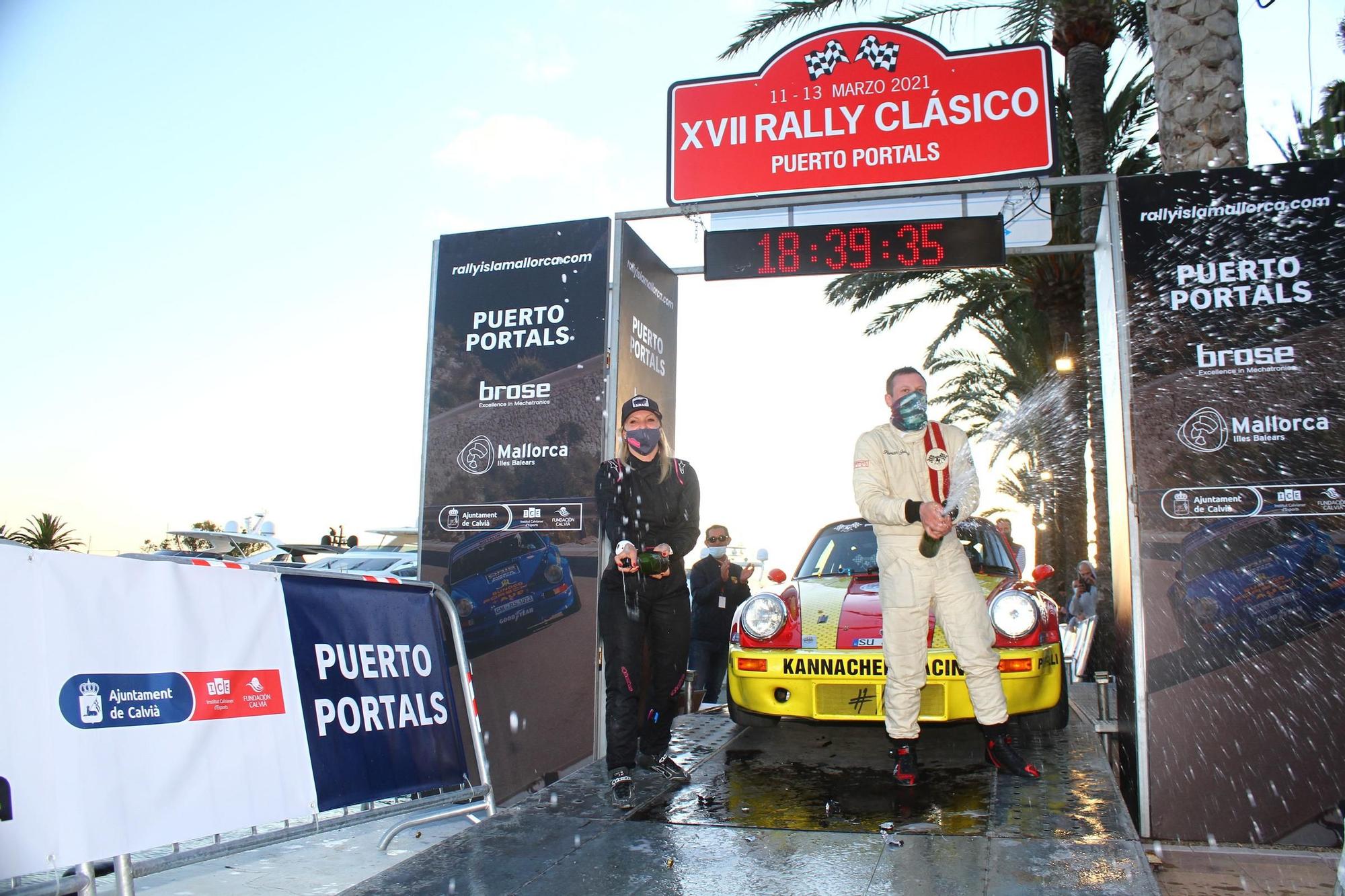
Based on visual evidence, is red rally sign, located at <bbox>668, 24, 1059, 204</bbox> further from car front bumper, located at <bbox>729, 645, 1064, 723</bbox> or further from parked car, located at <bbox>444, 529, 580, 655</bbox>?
car front bumper, located at <bbox>729, 645, 1064, 723</bbox>

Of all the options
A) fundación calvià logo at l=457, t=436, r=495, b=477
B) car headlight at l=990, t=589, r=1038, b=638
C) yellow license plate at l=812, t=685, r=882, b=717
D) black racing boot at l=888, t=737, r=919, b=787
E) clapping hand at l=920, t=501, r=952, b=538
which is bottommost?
black racing boot at l=888, t=737, r=919, b=787

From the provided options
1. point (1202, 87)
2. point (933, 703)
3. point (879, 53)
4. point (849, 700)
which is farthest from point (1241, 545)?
point (1202, 87)

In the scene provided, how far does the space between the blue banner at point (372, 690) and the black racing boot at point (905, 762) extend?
2.07 m

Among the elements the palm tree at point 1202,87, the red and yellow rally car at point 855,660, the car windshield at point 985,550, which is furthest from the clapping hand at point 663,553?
the palm tree at point 1202,87

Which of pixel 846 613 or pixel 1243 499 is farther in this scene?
pixel 846 613

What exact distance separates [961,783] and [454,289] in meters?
4.24

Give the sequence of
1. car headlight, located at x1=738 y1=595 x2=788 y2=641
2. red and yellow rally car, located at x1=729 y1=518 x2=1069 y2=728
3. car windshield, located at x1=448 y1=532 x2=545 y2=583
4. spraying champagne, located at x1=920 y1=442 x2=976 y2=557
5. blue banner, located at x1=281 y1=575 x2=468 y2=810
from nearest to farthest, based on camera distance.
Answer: blue banner, located at x1=281 y1=575 x2=468 y2=810
spraying champagne, located at x1=920 y1=442 x2=976 y2=557
red and yellow rally car, located at x1=729 y1=518 x2=1069 y2=728
car headlight, located at x1=738 y1=595 x2=788 y2=641
car windshield, located at x1=448 y1=532 x2=545 y2=583

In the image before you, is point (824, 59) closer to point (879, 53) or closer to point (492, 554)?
point (879, 53)

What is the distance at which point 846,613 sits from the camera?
18.1 ft

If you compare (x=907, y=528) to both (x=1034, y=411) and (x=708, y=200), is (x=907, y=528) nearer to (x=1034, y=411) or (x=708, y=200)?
(x=708, y=200)

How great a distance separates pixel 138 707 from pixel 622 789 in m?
2.12

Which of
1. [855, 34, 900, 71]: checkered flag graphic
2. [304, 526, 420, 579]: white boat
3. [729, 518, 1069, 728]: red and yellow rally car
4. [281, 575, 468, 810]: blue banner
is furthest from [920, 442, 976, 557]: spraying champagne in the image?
[304, 526, 420, 579]: white boat

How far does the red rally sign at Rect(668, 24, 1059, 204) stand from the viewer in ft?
20.0

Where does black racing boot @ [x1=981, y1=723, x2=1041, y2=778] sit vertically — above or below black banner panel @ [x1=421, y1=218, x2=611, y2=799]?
below
